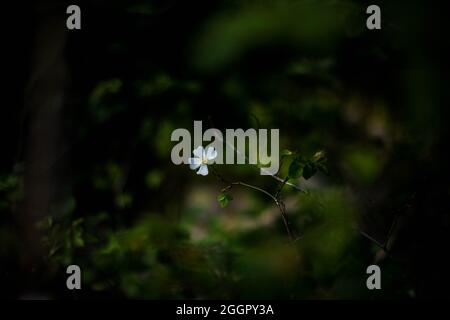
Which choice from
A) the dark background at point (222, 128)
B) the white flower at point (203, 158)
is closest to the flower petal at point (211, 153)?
the white flower at point (203, 158)

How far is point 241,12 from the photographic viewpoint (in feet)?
8.75

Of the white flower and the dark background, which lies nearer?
the white flower

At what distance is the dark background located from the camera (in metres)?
2.13

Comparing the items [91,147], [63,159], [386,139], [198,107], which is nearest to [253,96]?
[198,107]

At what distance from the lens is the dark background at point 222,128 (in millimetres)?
2131

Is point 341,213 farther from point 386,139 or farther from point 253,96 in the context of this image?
point 253,96

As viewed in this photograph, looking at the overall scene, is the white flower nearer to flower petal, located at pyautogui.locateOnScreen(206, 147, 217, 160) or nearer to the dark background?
flower petal, located at pyautogui.locateOnScreen(206, 147, 217, 160)

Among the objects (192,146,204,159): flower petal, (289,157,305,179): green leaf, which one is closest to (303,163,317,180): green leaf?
(289,157,305,179): green leaf

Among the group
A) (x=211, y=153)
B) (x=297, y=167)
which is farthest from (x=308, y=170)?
(x=211, y=153)

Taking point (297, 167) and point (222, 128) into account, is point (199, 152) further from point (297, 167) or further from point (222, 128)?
point (222, 128)

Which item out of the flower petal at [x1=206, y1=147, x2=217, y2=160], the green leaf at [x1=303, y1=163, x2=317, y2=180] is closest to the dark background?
A: the green leaf at [x1=303, y1=163, x2=317, y2=180]

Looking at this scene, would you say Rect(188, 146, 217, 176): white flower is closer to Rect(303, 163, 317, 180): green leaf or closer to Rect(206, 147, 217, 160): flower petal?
Rect(206, 147, 217, 160): flower petal

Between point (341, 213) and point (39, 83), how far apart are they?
5.02ft

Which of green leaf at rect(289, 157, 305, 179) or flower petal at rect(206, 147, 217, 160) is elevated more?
flower petal at rect(206, 147, 217, 160)
